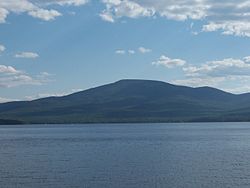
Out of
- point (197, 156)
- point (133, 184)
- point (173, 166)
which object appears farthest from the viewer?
point (197, 156)

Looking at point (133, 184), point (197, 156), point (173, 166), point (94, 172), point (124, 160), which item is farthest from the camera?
point (197, 156)

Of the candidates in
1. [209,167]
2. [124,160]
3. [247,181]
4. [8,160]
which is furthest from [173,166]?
[8,160]

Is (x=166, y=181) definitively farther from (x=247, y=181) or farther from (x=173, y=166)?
(x=173, y=166)

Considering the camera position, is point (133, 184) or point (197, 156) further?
point (197, 156)

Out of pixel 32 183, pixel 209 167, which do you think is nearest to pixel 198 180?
pixel 209 167

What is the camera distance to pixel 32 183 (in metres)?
62.1

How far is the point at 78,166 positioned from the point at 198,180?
2239 centimetres

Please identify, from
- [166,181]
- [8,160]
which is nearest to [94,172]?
[166,181]

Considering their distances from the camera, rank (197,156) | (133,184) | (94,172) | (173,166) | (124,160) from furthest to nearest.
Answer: (197,156)
(124,160)
(173,166)
(94,172)
(133,184)

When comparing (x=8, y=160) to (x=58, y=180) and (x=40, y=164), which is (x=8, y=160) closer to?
(x=40, y=164)

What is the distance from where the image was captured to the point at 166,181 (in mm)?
62500

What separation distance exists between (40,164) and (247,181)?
35.0 metres

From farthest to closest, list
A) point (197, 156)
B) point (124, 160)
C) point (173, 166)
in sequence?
point (197, 156) → point (124, 160) → point (173, 166)

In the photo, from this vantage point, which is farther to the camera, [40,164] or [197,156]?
[197,156]
